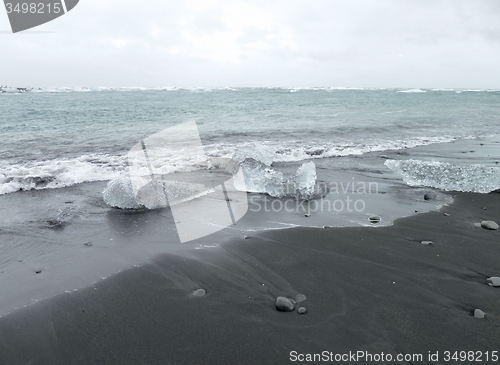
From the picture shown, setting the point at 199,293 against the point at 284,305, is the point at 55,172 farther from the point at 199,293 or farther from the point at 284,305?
the point at 284,305

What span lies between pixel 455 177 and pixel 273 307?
505 cm

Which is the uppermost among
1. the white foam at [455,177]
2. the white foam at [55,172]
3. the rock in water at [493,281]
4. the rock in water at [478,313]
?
the white foam at [55,172]

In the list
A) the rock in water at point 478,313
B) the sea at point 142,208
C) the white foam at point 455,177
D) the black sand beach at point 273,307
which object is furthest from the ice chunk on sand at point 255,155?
the rock in water at point 478,313

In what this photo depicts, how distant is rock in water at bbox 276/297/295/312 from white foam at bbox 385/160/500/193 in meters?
4.41

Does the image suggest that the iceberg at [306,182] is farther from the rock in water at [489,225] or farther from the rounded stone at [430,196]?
the rock in water at [489,225]

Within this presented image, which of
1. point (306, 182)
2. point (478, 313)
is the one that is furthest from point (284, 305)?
point (306, 182)

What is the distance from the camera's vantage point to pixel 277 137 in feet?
42.7

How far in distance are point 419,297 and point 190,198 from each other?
12.2ft

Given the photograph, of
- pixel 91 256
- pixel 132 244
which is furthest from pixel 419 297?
pixel 91 256

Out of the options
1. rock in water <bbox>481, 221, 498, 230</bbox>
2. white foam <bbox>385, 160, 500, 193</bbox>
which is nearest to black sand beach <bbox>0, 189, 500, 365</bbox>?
rock in water <bbox>481, 221, 498, 230</bbox>

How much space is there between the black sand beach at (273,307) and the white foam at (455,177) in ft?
7.16

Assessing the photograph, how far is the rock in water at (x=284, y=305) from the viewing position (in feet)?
8.50

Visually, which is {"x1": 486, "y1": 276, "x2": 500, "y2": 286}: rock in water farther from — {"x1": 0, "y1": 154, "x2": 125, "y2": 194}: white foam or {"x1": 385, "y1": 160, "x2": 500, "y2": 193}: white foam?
{"x1": 0, "y1": 154, "x2": 125, "y2": 194}: white foam

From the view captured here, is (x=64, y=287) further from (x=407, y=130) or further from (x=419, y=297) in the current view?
(x=407, y=130)
